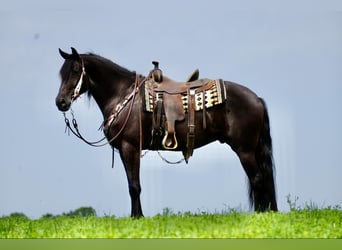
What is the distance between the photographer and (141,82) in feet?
19.1

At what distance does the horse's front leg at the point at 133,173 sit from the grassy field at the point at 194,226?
156mm

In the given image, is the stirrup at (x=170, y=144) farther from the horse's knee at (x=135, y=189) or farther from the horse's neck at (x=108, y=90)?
the horse's neck at (x=108, y=90)

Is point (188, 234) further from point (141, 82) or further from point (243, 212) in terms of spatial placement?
point (141, 82)

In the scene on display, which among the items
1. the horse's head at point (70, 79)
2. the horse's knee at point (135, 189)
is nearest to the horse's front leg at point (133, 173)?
the horse's knee at point (135, 189)

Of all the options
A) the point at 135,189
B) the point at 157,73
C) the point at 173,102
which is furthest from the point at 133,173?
the point at 157,73

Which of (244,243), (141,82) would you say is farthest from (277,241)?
(141,82)

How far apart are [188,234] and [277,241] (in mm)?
612

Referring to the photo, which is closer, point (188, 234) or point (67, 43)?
point (188, 234)

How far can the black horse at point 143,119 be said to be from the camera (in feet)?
18.6

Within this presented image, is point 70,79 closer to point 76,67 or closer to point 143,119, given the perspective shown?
point 76,67

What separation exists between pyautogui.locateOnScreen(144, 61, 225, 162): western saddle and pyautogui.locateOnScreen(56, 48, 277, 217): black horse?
2.0 inches

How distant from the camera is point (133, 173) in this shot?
5.59 meters

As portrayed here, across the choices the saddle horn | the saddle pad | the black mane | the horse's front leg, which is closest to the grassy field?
the horse's front leg

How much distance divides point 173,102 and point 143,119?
0.88ft
